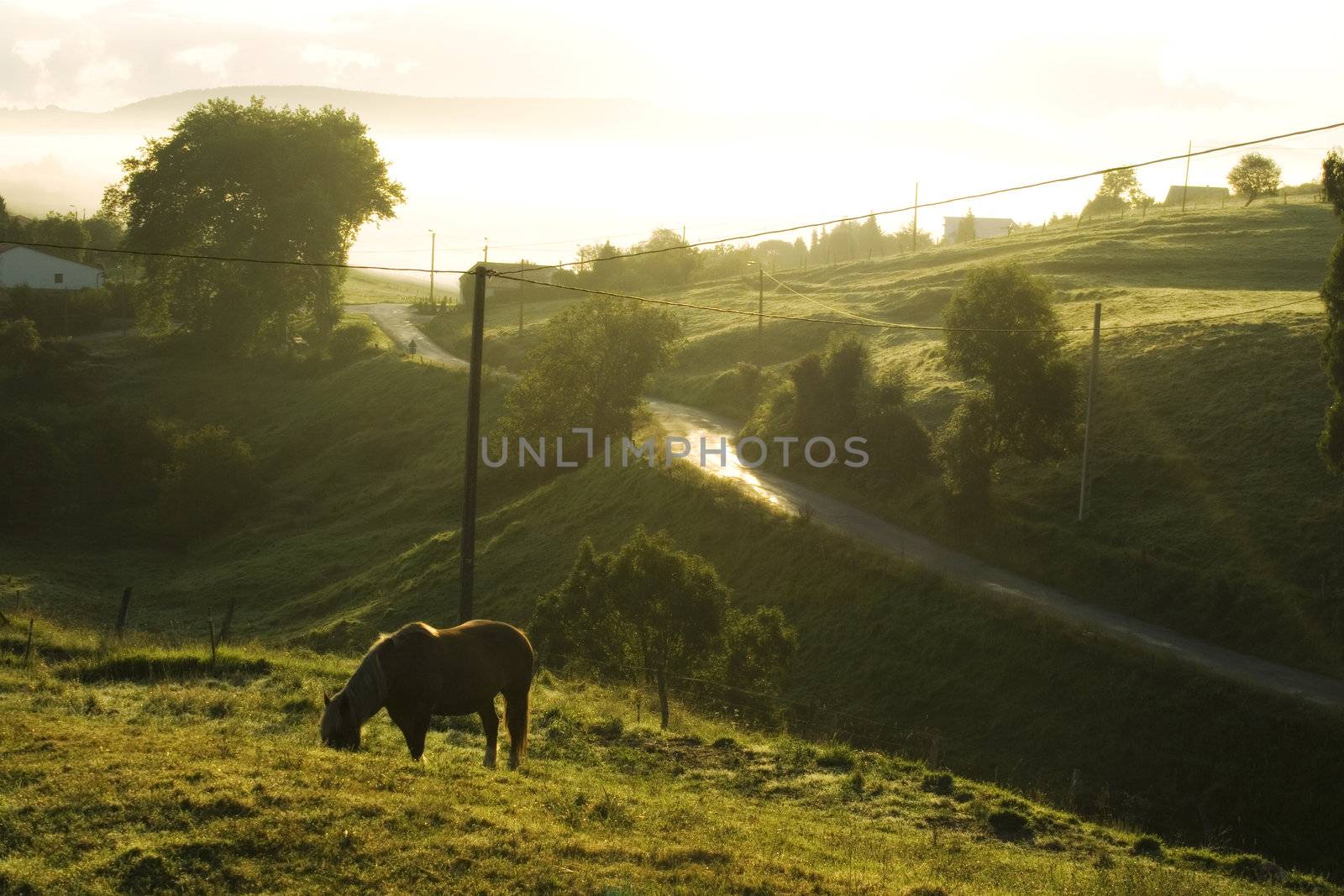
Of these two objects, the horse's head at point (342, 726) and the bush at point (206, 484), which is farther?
the bush at point (206, 484)

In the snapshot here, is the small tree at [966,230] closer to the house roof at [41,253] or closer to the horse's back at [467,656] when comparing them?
the house roof at [41,253]

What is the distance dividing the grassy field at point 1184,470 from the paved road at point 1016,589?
2.32 ft

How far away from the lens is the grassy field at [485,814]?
941 cm

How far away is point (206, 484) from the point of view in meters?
58.4

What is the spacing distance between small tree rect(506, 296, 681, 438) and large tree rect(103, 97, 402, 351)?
1660 inches

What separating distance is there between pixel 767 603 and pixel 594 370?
2047 cm

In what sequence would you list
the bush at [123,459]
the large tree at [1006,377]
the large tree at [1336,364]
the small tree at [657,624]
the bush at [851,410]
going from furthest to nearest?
1. the bush at [123,459]
2. the bush at [851,410]
3. the large tree at [1006,377]
4. the large tree at [1336,364]
5. the small tree at [657,624]

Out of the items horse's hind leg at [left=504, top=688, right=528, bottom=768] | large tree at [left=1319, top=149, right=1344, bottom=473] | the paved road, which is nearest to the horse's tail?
horse's hind leg at [left=504, top=688, right=528, bottom=768]

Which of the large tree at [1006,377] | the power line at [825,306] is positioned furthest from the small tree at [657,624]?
the power line at [825,306]

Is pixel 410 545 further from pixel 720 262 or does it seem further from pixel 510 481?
pixel 720 262

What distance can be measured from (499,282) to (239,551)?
73309mm

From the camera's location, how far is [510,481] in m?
55.8

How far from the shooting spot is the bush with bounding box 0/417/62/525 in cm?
5619

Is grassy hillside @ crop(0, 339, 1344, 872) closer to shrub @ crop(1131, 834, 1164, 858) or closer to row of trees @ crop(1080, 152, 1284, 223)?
shrub @ crop(1131, 834, 1164, 858)
